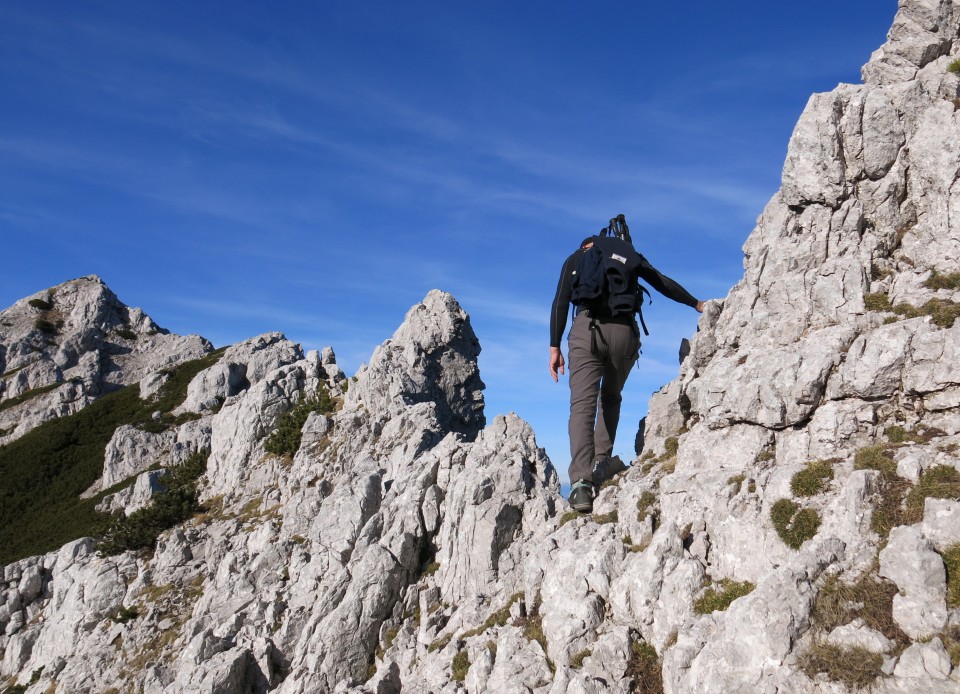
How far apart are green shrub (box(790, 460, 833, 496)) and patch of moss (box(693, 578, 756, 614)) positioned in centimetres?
184

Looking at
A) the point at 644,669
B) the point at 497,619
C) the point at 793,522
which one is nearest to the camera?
the point at 644,669

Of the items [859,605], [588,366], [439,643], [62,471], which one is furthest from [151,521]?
[859,605]

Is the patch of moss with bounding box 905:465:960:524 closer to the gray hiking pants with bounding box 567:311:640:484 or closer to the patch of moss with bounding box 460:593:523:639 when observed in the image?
the gray hiking pants with bounding box 567:311:640:484

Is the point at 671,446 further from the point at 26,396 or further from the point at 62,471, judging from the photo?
the point at 26,396

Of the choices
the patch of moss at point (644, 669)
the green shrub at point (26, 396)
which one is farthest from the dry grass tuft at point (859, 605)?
the green shrub at point (26, 396)

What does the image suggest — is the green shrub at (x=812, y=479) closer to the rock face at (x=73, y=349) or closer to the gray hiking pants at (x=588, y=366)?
the gray hiking pants at (x=588, y=366)

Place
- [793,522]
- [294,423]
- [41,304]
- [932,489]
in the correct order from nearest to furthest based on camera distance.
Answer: [932,489] → [793,522] → [294,423] → [41,304]

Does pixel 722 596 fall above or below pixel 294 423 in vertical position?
below

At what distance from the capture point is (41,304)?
90938mm

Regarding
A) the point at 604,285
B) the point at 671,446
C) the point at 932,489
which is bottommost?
the point at 932,489

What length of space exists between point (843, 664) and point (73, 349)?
9413cm

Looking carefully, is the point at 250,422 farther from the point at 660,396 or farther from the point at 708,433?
the point at 708,433

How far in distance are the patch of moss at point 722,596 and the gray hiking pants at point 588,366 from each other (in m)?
4.33

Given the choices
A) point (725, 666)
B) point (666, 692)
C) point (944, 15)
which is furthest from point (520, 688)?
point (944, 15)
